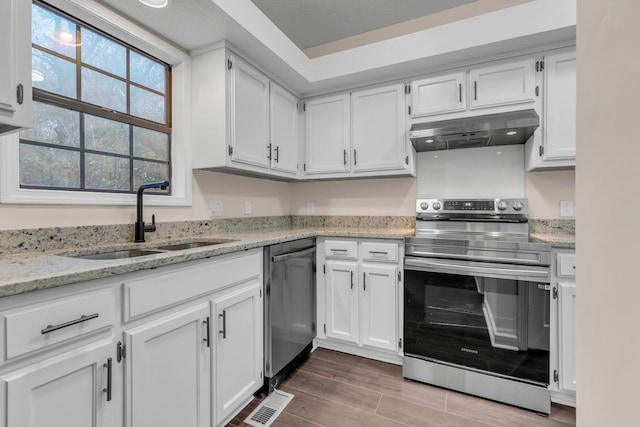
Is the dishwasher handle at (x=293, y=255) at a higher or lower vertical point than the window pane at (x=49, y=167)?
lower

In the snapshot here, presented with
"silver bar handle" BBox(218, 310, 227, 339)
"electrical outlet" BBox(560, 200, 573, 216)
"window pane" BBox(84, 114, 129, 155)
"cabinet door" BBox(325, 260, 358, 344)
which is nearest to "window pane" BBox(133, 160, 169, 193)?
"window pane" BBox(84, 114, 129, 155)

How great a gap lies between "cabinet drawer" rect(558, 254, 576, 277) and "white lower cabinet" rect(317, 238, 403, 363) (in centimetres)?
91

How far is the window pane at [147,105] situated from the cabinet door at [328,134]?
4.19 feet

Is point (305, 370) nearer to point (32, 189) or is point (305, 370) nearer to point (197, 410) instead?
point (197, 410)

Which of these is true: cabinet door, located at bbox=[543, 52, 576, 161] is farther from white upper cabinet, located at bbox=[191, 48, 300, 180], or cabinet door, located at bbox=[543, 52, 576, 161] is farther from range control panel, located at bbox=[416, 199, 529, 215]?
white upper cabinet, located at bbox=[191, 48, 300, 180]

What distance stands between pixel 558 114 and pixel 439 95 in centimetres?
80

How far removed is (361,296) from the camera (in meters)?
2.29

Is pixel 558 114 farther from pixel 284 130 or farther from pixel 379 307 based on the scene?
pixel 284 130

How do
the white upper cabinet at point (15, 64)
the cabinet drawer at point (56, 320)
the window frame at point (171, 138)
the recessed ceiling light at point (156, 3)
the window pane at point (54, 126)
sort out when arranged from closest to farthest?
the cabinet drawer at point (56, 320), the white upper cabinet at point (15, 64), the window frame at point (171, 138), the window pane at point (54, 126), the recessed ceiling light at point (156, 3)

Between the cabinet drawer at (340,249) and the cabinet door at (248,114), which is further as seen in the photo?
the cabinet drawer at (340,249)

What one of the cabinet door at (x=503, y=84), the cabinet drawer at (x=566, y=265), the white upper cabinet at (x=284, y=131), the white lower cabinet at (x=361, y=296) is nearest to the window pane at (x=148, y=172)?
the white upper cabinet at (x=284, y=131)

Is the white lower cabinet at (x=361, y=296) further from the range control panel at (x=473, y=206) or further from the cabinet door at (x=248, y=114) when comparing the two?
the cabinet door at (x=248, y=114)

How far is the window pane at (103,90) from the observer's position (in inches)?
64.8

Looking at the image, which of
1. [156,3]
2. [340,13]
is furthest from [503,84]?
[156,3]
